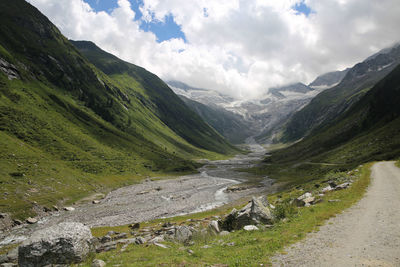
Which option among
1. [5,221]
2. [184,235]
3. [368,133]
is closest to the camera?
[184,235]

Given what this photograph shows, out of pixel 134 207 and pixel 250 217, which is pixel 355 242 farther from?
pixel 134 207

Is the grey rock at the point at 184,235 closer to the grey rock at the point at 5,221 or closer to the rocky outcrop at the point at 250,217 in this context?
the rocky outcrop at the point at 250,217

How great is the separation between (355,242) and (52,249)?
22.9 meters

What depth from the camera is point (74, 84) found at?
198125mm

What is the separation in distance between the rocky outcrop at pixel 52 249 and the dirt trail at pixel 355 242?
50.4 feet

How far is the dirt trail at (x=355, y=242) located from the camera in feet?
41.7

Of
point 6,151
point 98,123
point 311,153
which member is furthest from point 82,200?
point 311,153

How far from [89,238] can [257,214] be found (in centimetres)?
1771

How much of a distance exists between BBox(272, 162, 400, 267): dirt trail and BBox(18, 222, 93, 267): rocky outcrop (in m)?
15.3

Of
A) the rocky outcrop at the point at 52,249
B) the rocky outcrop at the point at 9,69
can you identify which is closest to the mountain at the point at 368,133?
the rocky outcrop at the point at 52,249

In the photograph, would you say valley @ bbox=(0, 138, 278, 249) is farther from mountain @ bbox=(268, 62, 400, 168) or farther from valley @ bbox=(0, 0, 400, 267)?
mountain @ bbox=(268, 62, 400, 168)

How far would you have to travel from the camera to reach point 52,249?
16812mm

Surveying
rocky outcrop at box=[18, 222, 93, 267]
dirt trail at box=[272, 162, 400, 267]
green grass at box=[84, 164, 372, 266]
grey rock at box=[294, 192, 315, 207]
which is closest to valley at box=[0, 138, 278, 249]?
rocky outcrop at box=[18, 222, 93, 267]

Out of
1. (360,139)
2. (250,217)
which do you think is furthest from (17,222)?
(360,139)
